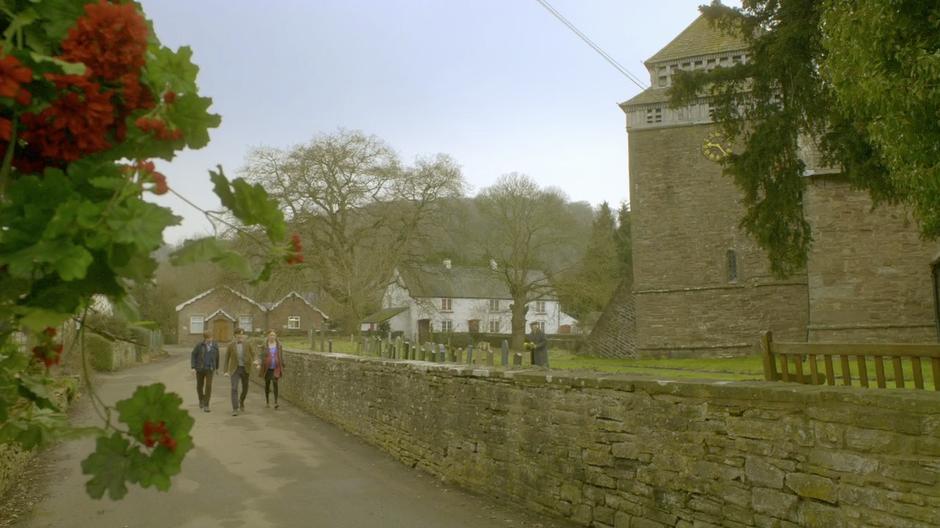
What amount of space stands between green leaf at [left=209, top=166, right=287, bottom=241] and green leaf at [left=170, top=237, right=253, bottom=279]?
12 cm

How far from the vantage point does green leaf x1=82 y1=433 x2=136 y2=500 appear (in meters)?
2.04

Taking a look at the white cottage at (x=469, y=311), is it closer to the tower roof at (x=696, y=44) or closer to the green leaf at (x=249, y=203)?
the tower roof at (x=696, y=44)

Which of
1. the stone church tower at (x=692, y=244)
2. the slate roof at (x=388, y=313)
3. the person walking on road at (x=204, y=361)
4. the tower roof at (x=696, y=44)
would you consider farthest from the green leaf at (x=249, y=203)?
the slate roof at (x=388, y=313)

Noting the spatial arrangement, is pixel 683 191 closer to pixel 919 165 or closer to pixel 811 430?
pixel 919 165

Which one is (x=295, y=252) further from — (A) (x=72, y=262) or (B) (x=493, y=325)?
(B) (x=493, y=325)

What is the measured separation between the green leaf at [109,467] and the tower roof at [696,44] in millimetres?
33244

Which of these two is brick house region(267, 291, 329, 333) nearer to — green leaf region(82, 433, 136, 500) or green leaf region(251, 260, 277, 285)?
green leaf region(251, 260, 277, 285)

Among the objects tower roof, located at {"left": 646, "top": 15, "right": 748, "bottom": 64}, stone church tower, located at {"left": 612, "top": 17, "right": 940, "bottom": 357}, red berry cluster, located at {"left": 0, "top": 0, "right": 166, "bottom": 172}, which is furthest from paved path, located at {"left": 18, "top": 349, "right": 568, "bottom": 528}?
tower roof, located at {"left": 646, "top": 15, "right": 748, "bottom": 64}

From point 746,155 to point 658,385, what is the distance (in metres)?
9.36

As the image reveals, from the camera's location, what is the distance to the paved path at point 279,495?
7836 mm

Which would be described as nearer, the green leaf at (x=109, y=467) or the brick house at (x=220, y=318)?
the green leaf at (x=109, y=467)

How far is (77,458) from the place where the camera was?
1148 cm

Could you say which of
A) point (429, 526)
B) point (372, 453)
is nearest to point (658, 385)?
point (429, 526)

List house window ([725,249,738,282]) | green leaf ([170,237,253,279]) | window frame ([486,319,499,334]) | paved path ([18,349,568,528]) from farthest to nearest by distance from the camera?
window frame ([486,319,499,334]) < house window ([725,249,738,282]) < paved path ([18,349,568,528]) < green leaf ([170,237,253,279])
